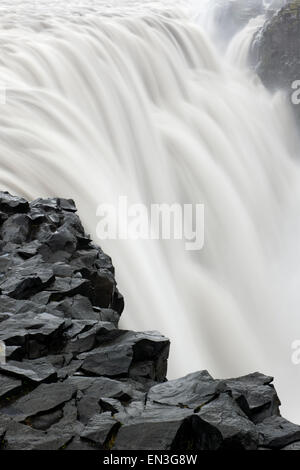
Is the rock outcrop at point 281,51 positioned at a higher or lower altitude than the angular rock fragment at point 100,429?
higher

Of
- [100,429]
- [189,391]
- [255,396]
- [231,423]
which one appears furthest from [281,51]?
[100,429]

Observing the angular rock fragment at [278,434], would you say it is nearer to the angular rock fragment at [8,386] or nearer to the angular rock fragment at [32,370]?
the angular rock fragment at [32,370]

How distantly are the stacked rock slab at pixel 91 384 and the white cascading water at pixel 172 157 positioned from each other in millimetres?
2001

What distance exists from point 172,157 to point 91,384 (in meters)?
9.91

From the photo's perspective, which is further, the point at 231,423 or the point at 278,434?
the point at 278,434

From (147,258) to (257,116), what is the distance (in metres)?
10.8

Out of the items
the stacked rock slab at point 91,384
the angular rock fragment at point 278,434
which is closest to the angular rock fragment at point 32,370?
the stacked rock slab at point 91,384

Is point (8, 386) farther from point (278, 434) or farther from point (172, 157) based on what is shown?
point (172, 157)

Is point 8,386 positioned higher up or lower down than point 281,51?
lower down

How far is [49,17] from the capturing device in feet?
56.5

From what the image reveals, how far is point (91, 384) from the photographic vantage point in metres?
4.02

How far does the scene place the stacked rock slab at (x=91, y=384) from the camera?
336 centimetres

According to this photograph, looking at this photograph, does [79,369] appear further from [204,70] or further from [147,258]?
[204,70]

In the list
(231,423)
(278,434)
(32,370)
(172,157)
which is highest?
(172,157)
